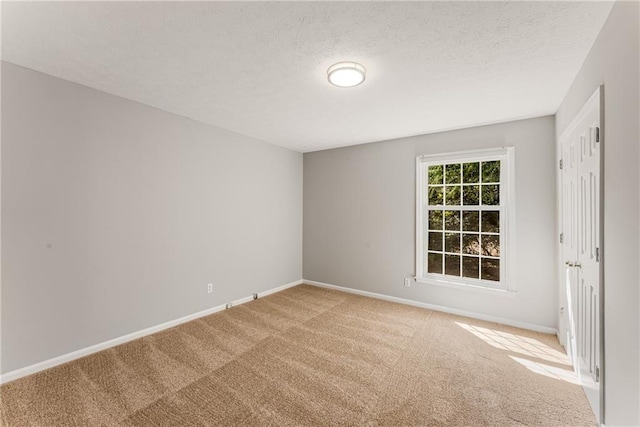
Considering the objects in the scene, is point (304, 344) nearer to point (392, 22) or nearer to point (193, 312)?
point (193, 312)

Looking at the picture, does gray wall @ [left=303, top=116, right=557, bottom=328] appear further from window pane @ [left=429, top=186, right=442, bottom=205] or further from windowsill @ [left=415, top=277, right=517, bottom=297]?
window pane @ [left=429, top=186, right=442, bottom=205]

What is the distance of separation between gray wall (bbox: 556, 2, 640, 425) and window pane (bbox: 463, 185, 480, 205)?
78.3 inches

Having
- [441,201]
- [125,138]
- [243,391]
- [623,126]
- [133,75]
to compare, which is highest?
[133,75]

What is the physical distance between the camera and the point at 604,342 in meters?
1.62

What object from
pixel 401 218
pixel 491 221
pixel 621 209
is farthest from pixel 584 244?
pixel 401 218

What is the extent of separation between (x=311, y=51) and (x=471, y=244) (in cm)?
316

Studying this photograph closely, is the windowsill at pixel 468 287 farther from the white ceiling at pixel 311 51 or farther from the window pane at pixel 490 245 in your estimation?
the white ceiling at pixel 311 51

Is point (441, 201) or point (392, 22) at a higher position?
point (392, 22)

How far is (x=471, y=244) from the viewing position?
364 centimetres

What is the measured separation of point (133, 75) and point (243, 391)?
108 inches

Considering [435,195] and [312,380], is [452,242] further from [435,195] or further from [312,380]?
[312,380]

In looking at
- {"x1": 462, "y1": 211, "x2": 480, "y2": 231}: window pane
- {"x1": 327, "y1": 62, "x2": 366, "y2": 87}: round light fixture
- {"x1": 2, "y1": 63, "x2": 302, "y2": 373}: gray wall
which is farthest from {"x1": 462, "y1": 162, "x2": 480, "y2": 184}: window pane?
{"x1": 2, "y1": 63, "x2": 302, "y2": 373}: gray wall

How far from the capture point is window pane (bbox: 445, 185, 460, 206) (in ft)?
12.3

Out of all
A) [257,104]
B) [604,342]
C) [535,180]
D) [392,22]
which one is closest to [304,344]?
[604,342]
